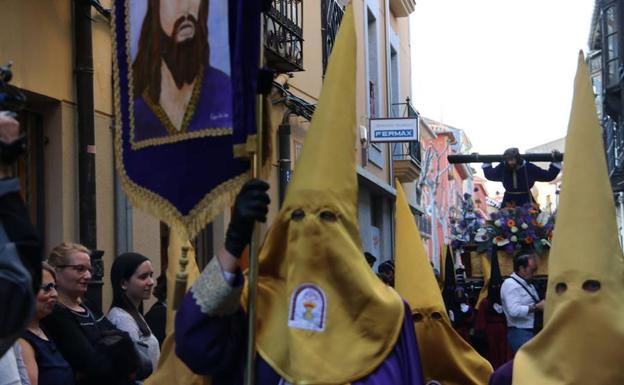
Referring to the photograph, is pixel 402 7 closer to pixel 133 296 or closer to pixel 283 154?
pixel 283 154

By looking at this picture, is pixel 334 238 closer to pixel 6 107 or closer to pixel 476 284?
pixel 6 107

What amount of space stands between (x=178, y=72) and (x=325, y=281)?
964mm

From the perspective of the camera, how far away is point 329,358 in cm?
370

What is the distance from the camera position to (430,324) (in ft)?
18.9

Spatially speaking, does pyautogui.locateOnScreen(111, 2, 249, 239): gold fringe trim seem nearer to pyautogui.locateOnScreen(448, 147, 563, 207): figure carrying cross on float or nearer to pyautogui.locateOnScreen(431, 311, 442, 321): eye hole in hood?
pyautogui.locateOnScreen(431, 311, 442, 321): eye hole in hood

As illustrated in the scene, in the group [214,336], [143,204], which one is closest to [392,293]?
[214,336]

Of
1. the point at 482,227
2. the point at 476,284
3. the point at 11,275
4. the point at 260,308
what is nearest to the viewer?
the point at 11,275

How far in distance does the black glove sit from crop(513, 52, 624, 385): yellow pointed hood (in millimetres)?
1351

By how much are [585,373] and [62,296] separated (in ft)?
8.77

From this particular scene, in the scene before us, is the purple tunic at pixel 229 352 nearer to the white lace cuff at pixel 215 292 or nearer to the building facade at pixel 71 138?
the white lace cuff at pixel 215 292

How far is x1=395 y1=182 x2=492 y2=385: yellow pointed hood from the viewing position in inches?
225

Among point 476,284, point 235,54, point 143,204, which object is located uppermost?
point 235,54

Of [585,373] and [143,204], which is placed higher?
[143,204]

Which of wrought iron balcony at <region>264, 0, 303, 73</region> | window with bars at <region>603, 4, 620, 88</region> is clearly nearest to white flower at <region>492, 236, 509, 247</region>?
wrought iron balcony at <region>264, 0, 303, 73</region>
